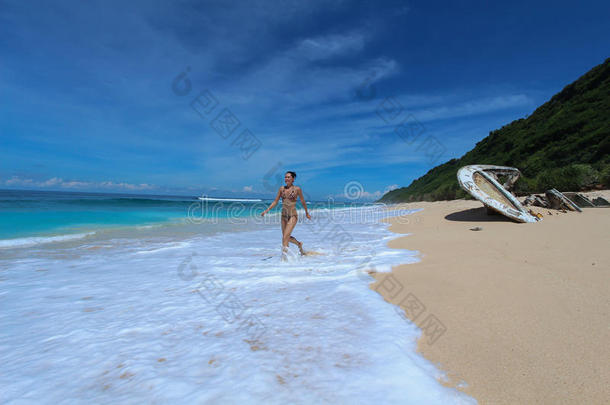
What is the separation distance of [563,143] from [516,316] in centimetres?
2826

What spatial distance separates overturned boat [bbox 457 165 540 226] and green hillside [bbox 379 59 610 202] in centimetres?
536

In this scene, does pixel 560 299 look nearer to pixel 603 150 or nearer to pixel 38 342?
pixel 38 342

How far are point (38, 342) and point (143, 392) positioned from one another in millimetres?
1464

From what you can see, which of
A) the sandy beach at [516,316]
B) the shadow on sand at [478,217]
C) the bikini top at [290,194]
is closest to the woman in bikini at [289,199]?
the bikini top at [290,194]

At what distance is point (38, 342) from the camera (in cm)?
231

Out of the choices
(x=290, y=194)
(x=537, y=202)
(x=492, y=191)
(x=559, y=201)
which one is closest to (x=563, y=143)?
(x=537, y=202)

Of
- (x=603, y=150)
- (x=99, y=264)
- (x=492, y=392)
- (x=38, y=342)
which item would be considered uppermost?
(x=603, y=150)

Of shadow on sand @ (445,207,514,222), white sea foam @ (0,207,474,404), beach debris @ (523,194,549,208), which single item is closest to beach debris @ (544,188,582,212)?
beach debris @ (523,194,549,208)

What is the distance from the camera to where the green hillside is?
14.2 meters

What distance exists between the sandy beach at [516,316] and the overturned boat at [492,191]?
11.2ft

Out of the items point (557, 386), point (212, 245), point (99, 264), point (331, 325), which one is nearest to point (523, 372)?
point (557, 386)

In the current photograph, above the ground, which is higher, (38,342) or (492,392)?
(38,342)

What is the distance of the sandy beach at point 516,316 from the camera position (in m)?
1.55

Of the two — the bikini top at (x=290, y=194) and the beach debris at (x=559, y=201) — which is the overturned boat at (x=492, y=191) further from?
the bikini top at (x=290, y=194)
